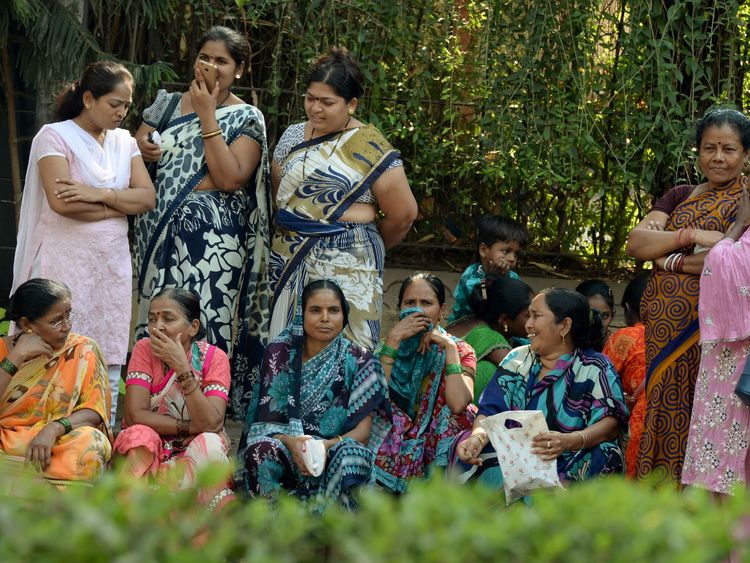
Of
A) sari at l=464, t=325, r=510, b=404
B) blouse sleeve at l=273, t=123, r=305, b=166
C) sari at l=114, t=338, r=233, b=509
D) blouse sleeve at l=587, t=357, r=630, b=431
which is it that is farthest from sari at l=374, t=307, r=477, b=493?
blouse sleeve at l=273, t=123, r=305, b=166

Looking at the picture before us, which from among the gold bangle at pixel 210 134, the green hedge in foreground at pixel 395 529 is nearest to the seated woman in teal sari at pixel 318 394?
the gold bangle at pixel 210 134

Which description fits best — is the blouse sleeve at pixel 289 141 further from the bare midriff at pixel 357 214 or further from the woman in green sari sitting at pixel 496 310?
the woman in green sari sitting at pixel 496 310

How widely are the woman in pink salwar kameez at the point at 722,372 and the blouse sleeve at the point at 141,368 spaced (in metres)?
2.24

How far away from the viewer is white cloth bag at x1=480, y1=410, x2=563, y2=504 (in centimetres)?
471

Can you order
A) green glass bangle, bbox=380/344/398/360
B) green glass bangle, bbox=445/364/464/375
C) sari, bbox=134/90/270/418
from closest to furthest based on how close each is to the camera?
1. green glass bangle, bbox=445/364/464/375
2. green glass bangle, bbox=380/344/398/360
3. sari, bbox=134/90/270/418

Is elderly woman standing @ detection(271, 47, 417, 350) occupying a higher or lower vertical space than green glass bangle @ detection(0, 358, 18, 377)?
higher

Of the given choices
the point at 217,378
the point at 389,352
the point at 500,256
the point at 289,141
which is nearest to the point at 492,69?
the point at 500,256

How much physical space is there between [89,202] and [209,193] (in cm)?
59

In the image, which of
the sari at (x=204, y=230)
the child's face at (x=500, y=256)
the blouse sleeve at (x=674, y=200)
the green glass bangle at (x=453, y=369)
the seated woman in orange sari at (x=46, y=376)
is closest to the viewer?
the seated woman in orange sari at (x=46, y=376)

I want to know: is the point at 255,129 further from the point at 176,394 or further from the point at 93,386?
the point at 93,386

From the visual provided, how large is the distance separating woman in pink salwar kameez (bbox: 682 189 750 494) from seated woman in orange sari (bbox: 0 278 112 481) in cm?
234

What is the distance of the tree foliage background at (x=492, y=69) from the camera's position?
22.9 feet

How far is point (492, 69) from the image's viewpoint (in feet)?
23.6

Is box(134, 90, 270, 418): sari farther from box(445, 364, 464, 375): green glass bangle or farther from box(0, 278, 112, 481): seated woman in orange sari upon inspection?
box(445, 364, 464, 375): green glass bangle
